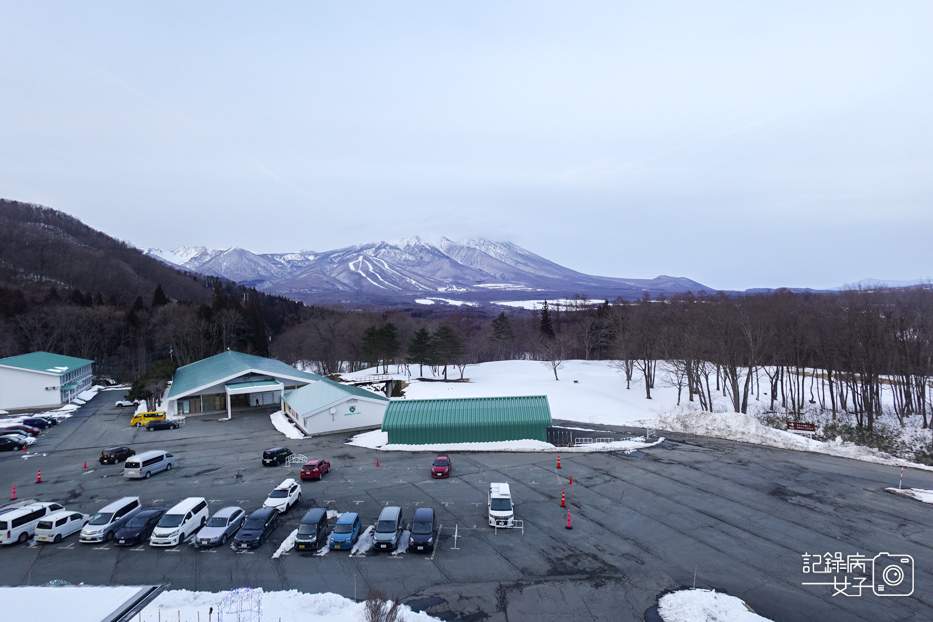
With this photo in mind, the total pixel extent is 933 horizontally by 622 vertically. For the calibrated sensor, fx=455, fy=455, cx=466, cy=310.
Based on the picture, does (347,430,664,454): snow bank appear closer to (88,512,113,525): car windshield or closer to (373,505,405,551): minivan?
(373,505,405,551): minivan

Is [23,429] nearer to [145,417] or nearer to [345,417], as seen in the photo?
[145,417]

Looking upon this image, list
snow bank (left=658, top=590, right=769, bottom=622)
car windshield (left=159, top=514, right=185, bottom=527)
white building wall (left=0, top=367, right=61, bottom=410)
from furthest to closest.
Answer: white building wall (left=0, top=367, right=61, bottom=410) → car windshield (left=159, top=514, right=185, bottom=527) → snow bank (left=658, top=590, right=769, bottom=622)

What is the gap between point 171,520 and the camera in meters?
15.9

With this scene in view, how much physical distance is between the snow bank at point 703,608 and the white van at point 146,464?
23502 mm

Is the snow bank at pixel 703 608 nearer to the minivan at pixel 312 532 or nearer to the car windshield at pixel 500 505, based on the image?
the car windshield at pixel 500 505

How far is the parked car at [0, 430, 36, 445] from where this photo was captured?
2836 centimetres

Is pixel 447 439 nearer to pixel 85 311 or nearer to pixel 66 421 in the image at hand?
pixel 66 421

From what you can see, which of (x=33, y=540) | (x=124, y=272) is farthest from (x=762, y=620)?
(x=124, y=272)

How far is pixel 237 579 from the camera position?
43.6 feet

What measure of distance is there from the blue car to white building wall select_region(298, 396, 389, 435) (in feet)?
53.9

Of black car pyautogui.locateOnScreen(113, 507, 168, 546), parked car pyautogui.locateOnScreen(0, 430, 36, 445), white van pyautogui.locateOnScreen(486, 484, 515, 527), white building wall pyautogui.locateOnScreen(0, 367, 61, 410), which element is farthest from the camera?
white building wall pyautogui.locateOnScreen(0, 367, 61, 410)

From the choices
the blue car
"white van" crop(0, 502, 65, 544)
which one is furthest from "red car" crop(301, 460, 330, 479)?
"white van" crop(0, 502, 65, 544)

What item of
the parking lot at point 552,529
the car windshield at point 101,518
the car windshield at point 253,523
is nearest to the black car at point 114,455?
the parking lot at point 552,529

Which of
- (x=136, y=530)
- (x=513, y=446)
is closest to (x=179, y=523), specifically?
(x=136, y=530)
